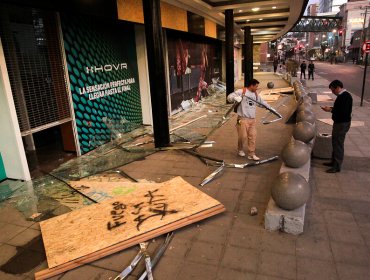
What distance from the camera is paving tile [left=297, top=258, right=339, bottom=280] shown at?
10.6 ft

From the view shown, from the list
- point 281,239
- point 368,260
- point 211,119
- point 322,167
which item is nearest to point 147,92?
point 211,119

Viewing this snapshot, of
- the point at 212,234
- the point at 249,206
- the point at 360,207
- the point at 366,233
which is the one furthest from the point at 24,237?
the point at 360,207

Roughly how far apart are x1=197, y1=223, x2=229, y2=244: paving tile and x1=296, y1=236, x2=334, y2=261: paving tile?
37.8 inches

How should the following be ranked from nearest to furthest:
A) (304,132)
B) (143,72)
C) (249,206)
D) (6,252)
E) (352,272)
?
(352,272) < (6,252) < (249,206) < (304,132) < (143,72)

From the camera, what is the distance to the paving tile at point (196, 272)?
3.34 metres

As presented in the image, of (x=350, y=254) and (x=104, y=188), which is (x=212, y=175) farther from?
(x=350, y=254)

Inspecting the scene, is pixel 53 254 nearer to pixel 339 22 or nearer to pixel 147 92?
pixel 147 92

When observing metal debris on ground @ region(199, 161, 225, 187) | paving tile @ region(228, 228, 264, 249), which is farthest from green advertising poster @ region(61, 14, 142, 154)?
→ paving tile @ region(228, 228, 264, 249)

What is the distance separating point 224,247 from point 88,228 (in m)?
1.89

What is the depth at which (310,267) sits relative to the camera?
3.39 metres

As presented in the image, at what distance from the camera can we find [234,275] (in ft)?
11.0

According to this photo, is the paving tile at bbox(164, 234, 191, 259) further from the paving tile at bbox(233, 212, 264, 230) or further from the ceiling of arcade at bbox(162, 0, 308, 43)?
the ceiling of arcade at bbox(162, 0, 308, 43)

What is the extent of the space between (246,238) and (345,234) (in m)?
1.34

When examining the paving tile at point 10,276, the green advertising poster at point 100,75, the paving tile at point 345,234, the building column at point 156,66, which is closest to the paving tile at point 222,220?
the paving tile at point 345,234
